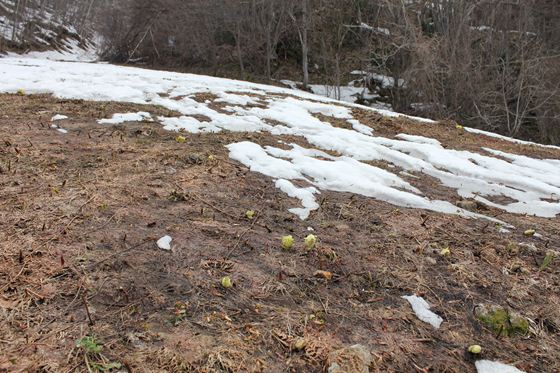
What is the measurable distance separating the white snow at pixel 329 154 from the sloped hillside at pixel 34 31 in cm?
2403

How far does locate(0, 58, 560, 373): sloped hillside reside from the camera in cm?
198

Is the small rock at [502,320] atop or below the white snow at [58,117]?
atop

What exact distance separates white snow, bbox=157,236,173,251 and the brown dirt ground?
0.04 metres

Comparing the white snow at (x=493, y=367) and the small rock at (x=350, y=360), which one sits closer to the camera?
the small rock at (x=350, y=360)

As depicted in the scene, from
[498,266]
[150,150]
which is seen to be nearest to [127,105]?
[150,150]

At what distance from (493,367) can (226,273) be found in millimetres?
1531

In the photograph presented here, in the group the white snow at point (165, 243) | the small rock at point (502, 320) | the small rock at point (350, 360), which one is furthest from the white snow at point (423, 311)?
the white snow at point (165, 243)

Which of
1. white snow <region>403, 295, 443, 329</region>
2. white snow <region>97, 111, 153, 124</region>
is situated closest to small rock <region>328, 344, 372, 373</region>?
white snow <region>403, 295, 443, 329</region>

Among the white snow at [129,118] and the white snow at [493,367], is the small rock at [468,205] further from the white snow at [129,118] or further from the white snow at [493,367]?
the white snow at [129,118]

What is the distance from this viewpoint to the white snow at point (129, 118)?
208 inches

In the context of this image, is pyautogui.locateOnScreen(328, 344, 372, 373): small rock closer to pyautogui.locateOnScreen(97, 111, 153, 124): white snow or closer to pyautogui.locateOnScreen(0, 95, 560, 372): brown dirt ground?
pyautogui.locateOnScreen(0, 95, 560, 372): brown dirt ground

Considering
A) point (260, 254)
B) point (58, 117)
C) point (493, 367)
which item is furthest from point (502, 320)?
point (58, 117)

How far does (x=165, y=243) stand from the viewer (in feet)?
8.85

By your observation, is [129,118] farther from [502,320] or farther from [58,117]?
[502,320]
